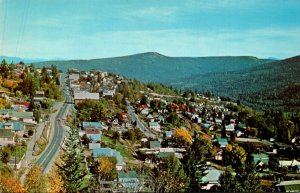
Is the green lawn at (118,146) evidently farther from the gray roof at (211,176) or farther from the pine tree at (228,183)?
the pine tree at (228,183)

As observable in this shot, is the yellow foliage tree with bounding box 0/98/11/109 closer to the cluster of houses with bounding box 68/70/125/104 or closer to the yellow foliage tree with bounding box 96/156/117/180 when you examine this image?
the cluster of houses with bounding box 68/70/125/104

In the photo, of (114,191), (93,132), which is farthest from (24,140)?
(114,191)

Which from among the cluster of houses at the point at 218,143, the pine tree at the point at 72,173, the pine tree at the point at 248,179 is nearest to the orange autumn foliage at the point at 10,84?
the cluster of houses at the point at 218,143

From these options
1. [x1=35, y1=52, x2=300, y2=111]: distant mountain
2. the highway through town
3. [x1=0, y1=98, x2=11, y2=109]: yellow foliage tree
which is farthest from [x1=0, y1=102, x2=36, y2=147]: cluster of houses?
[x1=35, y1=52, x2=300, y2=111]: distant mountain

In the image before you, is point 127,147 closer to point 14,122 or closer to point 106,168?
point 106,168

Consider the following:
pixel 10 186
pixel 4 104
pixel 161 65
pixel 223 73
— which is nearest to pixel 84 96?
pixel 4 104

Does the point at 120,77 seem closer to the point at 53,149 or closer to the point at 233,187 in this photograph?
the point at 53,149

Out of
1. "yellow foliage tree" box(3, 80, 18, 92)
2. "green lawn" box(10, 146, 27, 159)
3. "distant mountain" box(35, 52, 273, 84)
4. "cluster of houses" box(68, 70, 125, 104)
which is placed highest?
"distant mountain" box(35, 52, 273, 84)
